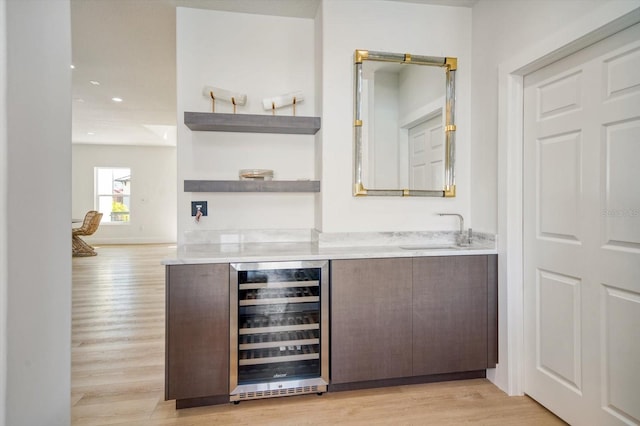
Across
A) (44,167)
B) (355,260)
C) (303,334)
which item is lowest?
(303,334)

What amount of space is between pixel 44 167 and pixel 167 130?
27.2ft

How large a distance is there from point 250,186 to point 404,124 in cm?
121

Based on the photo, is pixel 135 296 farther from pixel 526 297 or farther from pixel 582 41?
pixel 582 41

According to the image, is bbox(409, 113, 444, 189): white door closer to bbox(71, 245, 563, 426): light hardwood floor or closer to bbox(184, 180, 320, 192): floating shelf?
bbox(184, 180, 320, 192): floating shelf

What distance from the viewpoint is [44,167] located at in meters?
0.56

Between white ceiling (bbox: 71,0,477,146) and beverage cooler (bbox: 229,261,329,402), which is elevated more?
white ceiling (bbox: 71,0,477,146)

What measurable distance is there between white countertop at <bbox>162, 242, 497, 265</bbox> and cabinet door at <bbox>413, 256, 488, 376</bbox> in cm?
6

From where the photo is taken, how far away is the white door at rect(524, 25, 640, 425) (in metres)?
1.60

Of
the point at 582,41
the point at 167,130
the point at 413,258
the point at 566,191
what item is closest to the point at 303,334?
the point at 413,258

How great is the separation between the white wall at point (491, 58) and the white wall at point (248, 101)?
48.1 inches

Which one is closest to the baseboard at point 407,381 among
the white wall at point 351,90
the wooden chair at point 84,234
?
the white wall at point 351,90

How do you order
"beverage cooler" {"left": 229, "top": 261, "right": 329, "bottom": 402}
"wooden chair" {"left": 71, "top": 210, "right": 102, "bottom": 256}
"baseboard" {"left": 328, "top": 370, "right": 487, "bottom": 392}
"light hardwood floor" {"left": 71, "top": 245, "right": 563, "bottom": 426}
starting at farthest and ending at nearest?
"wooden chair" {"left": 71, "top": 210, "right": 102, "bottom": 256}
"baseboard" {"left": 328, "top": 370, "right": 487, "bottom": 392}
"beverage cooler" {"left": 229, "top": 261, "right": 329, "bottom": 402}
"light hardwood floor" {"left": 71, "top": 245, "right": 563, "bottom": 426}

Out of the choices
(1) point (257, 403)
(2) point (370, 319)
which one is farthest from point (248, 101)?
(1) point (257, 403)

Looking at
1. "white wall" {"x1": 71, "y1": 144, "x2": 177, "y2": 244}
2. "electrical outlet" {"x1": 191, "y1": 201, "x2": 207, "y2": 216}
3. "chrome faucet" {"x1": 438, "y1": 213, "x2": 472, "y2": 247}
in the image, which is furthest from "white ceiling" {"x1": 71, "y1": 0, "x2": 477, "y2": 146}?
"white wall" {"x1": 71, "y1": 144, "x2": 177, "y2": 244}
